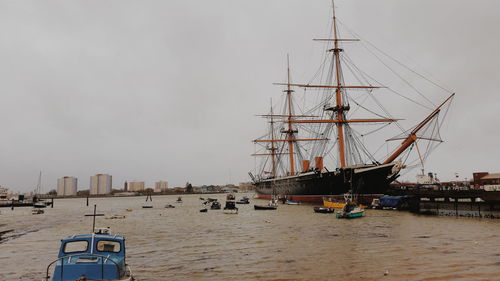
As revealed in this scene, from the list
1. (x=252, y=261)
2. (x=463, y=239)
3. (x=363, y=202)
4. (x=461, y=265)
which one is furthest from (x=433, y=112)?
(x=252, y=261)

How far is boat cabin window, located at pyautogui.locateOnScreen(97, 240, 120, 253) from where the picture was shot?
12.9 metres

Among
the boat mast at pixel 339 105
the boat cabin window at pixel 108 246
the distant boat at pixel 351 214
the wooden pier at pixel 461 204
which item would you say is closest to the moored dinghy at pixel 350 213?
the distant boat at pixel 351 214

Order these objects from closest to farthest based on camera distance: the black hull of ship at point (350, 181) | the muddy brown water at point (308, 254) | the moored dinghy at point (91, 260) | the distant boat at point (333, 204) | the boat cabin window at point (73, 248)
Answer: the moored dinghy at point (91, 260) → the boat cabin window at point (73, 248) → the muddy brown water at point (308, 254) → the black hull of ship at point (350, 181) → the distant boat at point (333, 204)

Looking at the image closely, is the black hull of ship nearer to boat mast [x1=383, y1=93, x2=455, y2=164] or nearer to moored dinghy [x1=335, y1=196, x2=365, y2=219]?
boat mast [x1=383, y1=93, x2=455, y2=164]

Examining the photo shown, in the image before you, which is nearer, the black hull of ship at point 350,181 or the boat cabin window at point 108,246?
the boat cabin window at point 108,246

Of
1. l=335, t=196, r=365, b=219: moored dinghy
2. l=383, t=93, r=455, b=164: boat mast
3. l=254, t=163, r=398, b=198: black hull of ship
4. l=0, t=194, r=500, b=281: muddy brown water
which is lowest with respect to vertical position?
l=0, t=194, r=500, b=281: muddy brown water

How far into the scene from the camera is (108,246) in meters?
13.0

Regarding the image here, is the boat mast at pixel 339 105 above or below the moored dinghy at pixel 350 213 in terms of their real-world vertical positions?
above

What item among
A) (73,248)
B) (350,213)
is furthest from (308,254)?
(350,213)

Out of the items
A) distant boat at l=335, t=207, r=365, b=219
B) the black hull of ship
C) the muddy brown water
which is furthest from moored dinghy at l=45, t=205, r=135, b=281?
the black hull of ship

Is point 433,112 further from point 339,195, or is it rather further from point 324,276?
point 324,276

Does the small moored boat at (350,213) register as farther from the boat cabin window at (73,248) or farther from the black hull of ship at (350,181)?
the boat cabin window at (73,248)

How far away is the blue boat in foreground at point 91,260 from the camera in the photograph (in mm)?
11125

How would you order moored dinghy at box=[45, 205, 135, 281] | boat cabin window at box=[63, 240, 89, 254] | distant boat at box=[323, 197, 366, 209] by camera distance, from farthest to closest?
distant boat at box=[323, 197, 366, 209] < boat cabin window at box=[63, 240, 89, 254] < moored dinghy at box=[45, 205, 135, 281]
